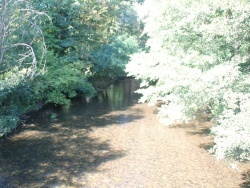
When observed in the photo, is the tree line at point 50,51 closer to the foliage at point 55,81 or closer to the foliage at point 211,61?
the foliage at point 55,81

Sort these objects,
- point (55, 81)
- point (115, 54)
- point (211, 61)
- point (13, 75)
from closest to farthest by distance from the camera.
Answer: point (211, 61)
point (13, 75)
point (55, 81)
point (115, 54)

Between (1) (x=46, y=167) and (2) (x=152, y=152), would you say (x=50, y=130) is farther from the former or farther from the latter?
(2) (x=152, y=152)

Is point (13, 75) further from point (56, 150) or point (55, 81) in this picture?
point (55, 81)

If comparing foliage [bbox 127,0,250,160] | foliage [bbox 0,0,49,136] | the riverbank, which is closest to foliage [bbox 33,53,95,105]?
foliage [bbox 0,0,49,136]

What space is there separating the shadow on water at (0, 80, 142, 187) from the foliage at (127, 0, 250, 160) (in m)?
3.55

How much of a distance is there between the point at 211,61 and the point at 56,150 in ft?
21.9

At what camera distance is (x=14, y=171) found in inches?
306

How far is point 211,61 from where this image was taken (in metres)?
8.63

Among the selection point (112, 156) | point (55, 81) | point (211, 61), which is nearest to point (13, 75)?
point (55, 81)

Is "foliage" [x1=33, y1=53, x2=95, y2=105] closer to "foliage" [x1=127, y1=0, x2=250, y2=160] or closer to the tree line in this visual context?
the tree line

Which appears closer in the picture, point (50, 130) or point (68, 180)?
point (68, 180)

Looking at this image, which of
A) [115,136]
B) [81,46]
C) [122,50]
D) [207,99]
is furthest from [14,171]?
[122,50]

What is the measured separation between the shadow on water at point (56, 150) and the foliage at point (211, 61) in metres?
3.55

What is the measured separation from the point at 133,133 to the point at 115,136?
Result: 0.97 m
